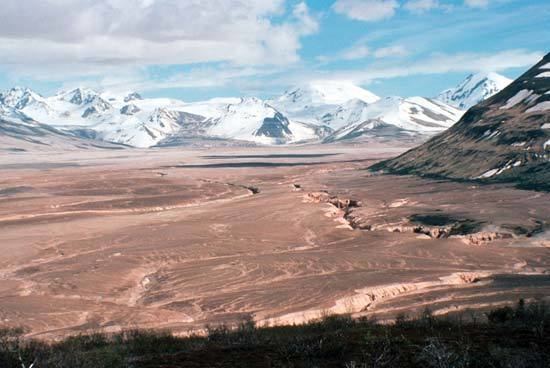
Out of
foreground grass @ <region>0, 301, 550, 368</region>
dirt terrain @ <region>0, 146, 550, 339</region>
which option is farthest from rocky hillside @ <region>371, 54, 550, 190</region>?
foreground grass @ <region>0, 301, 550, 368</region>

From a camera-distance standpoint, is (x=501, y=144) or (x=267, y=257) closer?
(x=267, y=257)

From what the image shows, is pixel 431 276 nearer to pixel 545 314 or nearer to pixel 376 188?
→ pixel 545 314

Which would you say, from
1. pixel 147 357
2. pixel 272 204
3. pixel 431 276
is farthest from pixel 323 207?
pixel 147 357

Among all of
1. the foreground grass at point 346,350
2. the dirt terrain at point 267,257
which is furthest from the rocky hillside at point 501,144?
the foreground grass at point 346,350

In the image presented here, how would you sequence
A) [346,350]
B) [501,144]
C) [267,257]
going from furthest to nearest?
[501,144] → [267,257] → [346,350]

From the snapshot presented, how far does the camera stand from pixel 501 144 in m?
72.9

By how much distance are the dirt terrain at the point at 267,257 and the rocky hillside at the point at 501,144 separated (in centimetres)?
582

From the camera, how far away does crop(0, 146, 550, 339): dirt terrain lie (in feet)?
74.6

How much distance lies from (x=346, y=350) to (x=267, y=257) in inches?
819

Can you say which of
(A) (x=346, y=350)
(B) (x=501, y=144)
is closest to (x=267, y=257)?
(A) (x=346, y=350)

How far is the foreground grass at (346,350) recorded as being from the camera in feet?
32.4

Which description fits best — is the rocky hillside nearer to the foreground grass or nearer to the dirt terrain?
the dirt terrain

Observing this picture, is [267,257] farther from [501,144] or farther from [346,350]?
[501,144]

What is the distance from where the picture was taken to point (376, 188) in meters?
66.1
